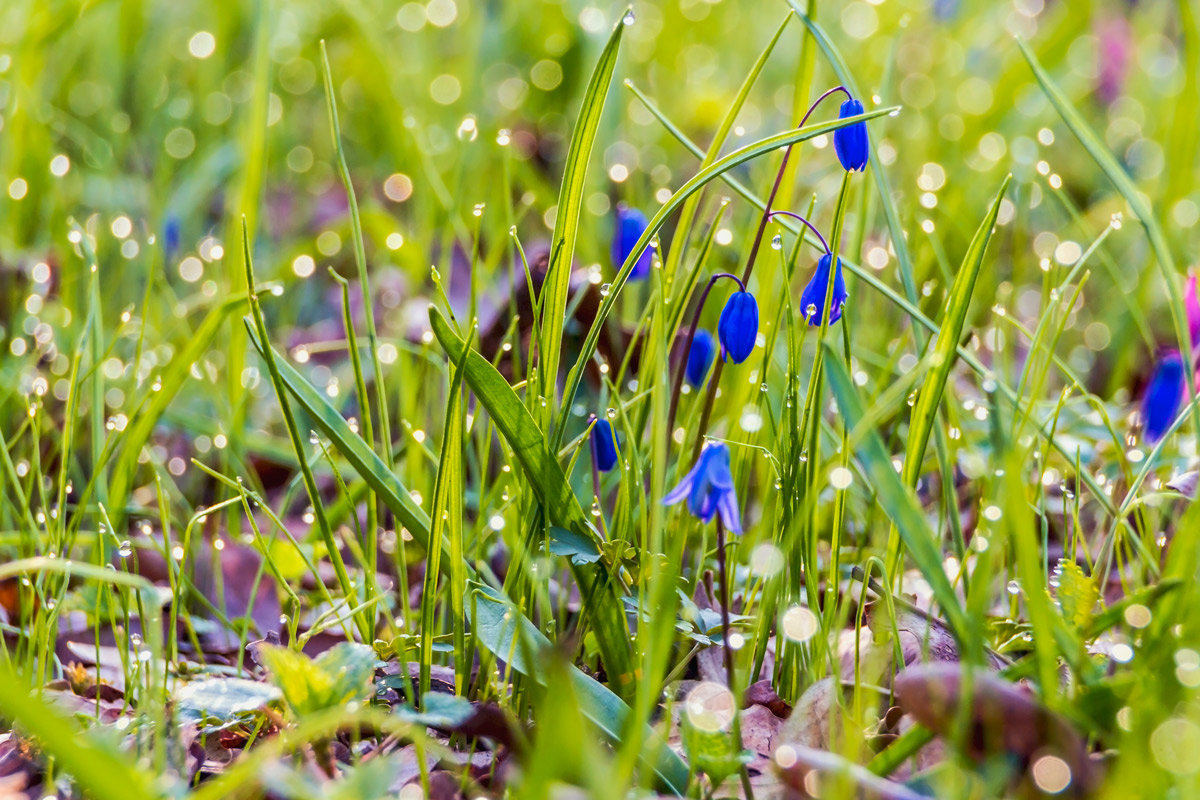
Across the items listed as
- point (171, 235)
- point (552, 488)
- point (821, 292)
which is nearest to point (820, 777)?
point (552, 488)

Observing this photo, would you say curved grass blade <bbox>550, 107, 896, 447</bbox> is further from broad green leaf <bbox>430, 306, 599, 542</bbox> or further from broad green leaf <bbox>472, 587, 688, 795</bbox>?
broad green leaf <bbox>472, 587, 688, 795</bbox>

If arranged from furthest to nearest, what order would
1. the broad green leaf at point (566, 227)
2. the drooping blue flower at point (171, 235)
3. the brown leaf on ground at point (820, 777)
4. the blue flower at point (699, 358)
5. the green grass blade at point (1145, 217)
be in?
the drooping blue flower at point (171, 235)
the blue flower at point (699, 358)
the green grass blade at point (1145, 217)
the broad green leaf at point (566, 227)
the brown leaf on ground at point (820, 777)

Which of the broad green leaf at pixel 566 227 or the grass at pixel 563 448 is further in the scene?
the broad green leaf at pixel 566 227

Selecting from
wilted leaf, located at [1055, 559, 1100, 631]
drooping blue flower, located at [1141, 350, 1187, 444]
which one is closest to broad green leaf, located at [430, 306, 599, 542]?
wilted leaf, located at [1055, 559, 1100, 631]

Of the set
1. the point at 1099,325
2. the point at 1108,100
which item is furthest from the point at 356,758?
the point at 1108,100

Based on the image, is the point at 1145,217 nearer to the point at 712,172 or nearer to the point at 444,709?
the point at 712,172

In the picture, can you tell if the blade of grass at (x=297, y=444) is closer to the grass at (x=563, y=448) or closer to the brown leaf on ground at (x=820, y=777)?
the grass at (x=563, y=448)

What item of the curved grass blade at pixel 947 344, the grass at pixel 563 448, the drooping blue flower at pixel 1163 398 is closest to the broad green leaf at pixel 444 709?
the grass at pixel 563 448
